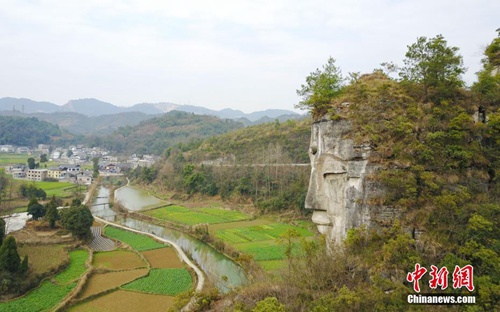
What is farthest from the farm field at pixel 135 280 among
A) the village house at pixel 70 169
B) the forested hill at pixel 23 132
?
the forested hill at pixel 23 132

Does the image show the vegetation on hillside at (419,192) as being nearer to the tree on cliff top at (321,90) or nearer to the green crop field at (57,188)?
the tree on cliff top at (321,90)

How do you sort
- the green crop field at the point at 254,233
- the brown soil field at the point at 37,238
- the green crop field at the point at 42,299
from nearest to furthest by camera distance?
the green crop field at the point at 42,299
the brown soil field at the point at 37,238
the green crop field at the point at 254,233

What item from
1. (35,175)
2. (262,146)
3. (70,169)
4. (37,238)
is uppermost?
(262,146)

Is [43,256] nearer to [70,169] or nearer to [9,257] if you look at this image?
[9,257]

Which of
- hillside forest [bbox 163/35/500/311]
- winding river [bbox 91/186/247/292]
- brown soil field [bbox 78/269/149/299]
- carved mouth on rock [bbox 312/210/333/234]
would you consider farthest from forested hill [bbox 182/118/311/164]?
hillside forest [bbox 163/35/500/311]

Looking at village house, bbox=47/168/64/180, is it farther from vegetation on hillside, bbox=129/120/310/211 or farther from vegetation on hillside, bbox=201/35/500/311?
vegetation on hillside, bbox=201/35/500/311

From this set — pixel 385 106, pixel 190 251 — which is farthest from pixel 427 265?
pixel 190 251

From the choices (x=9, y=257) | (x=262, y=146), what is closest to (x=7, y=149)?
(x=262, y=146)
